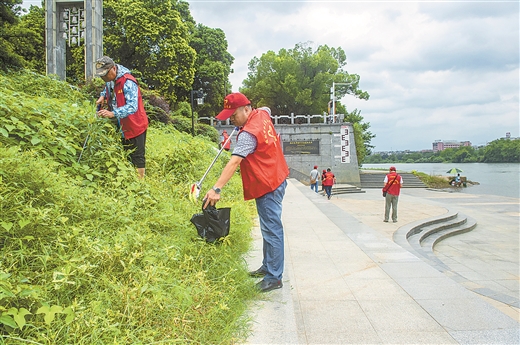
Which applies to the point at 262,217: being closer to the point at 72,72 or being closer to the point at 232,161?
the point at 232,161

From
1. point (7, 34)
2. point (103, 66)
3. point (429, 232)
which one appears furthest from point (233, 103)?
point (429, 232)

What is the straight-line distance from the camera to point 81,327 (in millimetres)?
1871

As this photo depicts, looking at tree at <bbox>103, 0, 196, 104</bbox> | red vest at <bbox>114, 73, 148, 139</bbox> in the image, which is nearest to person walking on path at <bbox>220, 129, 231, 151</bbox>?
red vest at <bbox>114, 73, 148, 139</bbox>

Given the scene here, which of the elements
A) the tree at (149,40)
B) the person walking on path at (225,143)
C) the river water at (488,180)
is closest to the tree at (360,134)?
the river water at (488,180)

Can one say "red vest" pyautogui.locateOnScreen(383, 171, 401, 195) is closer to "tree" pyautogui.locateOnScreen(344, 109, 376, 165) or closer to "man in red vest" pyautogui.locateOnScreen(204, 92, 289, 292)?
"man in red vest" pyautogui.locateOnScreen(204, 92, 289, 292)

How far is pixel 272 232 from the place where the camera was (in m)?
3.17

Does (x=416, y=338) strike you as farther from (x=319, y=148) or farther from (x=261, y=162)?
(x=319, y=148)

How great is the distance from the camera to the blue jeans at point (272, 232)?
10.4 ft

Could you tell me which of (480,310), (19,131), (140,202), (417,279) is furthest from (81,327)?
(417,279)

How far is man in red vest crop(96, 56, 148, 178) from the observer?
13.3 ft

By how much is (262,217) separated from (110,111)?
2.33 m

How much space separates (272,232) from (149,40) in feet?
84.1

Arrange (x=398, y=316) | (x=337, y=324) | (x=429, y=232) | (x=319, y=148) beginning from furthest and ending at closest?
(x=319, y=148) < (x=429, y=232) < (x=398, y=316) < (x=337, y=324)

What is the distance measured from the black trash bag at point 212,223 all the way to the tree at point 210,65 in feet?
97.7
